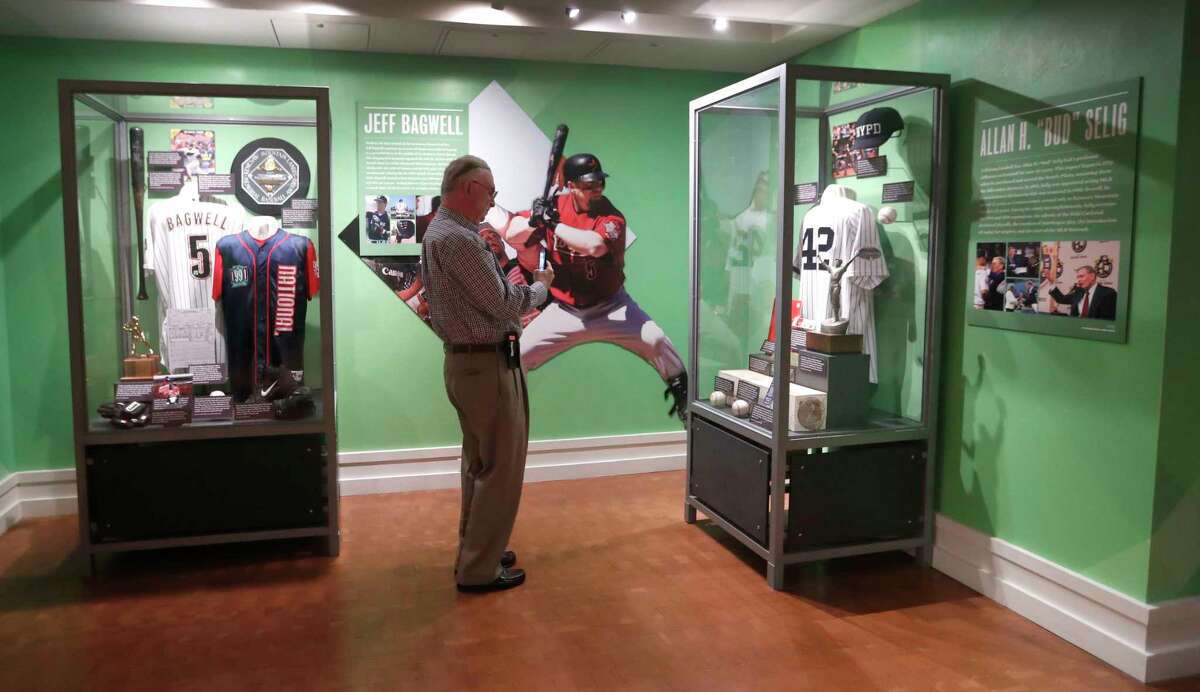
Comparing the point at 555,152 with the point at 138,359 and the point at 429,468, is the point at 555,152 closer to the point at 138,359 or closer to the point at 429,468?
the point at 429,468

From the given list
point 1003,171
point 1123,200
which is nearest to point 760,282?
point 1003,171

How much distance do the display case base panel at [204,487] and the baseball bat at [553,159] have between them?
1.98 meters

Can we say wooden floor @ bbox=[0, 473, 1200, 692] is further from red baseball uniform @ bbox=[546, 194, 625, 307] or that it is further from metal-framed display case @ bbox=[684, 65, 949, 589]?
red baseball uniform @ bbox=[546, 194, 625, 307]

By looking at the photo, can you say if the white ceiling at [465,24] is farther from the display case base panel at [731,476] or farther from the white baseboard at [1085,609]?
the white baseboard at [1085,609]

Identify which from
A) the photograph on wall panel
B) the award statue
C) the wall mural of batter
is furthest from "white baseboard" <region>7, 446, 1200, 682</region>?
the award statue

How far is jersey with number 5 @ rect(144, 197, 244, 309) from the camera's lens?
3.89 meters


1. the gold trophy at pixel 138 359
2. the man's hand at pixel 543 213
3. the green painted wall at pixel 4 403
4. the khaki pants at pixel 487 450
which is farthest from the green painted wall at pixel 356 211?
the khaki pants at pixel 487 450

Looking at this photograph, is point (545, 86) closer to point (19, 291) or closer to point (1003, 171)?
point (1003, 171)

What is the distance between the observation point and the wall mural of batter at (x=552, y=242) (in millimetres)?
5051

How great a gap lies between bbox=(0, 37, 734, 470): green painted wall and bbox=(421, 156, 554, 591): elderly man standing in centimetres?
171

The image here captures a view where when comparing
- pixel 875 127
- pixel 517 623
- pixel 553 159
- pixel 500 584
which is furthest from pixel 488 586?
pixel 553 159

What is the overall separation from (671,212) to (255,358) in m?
2.74

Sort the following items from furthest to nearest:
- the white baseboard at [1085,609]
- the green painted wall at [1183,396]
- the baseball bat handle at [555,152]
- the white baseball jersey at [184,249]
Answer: the baseball bat handle at [555,152] → the white baseball jersey at [184,249] → the white baseboard at [1085,609] → the green painted wall at [1183,396]

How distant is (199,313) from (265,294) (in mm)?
309
